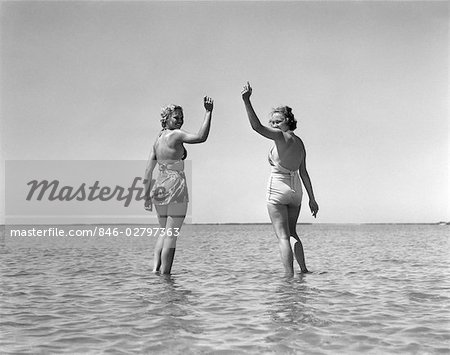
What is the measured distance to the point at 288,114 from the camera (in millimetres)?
7465

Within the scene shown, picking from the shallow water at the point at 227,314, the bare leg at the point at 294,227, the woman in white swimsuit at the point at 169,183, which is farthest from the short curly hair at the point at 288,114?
the shallow water at the point at 227,314

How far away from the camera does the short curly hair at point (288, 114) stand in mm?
7434

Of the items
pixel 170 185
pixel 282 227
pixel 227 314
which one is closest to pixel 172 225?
pixel 170 185

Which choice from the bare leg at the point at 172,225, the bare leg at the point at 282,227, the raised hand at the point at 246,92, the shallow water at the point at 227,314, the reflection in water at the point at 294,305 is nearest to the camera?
the shallow water at the point at 227,314

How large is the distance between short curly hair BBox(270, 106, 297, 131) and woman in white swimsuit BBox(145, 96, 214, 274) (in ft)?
4.03

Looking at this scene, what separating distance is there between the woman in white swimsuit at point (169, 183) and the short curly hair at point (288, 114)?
1.23 metres

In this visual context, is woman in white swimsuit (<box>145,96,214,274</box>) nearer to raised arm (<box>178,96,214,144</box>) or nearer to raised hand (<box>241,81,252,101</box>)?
raised arm (<box>178,96,214,144</box>)

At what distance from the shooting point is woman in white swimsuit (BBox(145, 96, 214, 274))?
7637mm

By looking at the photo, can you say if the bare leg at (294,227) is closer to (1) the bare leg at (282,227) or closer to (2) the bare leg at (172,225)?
(1) the bare leg at (282,227)

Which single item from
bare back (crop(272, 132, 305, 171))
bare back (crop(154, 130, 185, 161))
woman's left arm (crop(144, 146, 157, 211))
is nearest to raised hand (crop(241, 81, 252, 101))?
bare back (crop(272, 132, 305, 171))

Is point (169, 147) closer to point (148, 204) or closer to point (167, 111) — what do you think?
point (167, 111)

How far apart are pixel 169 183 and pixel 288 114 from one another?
185 cm

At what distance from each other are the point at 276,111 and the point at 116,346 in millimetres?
4468

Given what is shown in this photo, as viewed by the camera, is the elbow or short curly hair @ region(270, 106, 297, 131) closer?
the elbow
